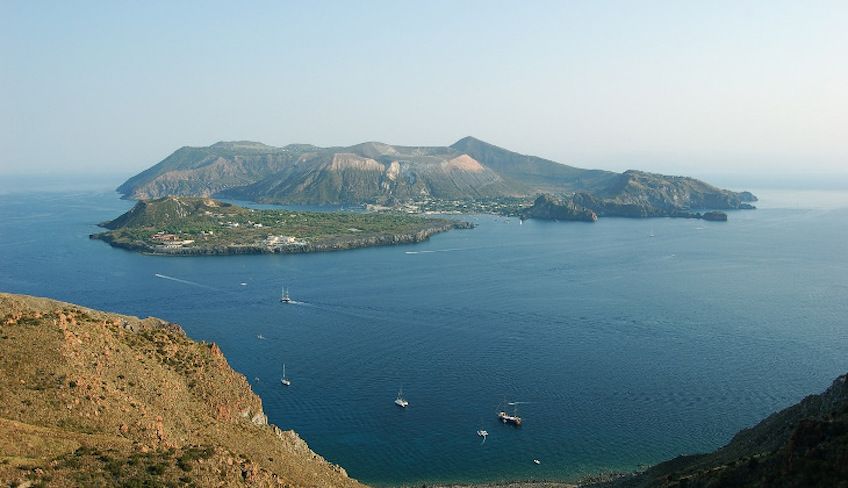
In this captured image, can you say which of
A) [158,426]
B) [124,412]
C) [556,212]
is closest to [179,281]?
[124,412]

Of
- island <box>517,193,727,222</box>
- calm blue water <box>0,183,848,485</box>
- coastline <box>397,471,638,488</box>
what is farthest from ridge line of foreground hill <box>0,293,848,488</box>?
island <box>517,193,727,222</box>

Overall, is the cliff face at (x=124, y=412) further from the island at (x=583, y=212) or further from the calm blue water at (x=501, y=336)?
the island at (x=583, y=212)

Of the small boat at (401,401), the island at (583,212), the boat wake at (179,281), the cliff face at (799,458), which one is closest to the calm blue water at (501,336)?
the small boat at (401,401)

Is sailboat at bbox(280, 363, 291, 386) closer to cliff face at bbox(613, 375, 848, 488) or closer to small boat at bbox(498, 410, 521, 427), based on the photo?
small boat at bbox(498, 410, 521, 427)

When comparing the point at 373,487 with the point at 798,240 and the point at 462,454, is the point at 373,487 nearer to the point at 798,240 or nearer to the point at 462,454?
the point at 462,454

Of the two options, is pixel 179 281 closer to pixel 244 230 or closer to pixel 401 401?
pixel 244 230

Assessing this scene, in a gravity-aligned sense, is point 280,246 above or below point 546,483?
above
